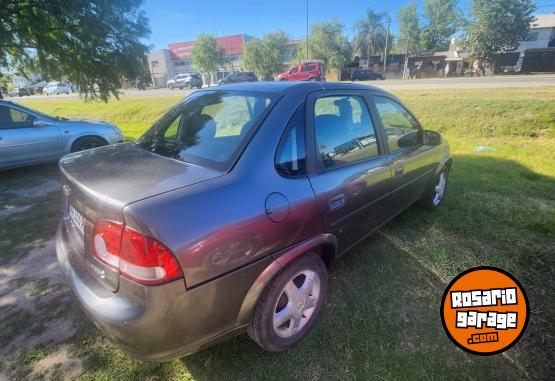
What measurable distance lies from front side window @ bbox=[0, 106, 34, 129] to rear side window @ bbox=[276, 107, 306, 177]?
5981 millimetres

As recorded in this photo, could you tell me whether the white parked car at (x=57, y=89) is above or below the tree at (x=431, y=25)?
below

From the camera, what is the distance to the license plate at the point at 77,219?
179 centimetres

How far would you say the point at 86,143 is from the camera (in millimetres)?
6289

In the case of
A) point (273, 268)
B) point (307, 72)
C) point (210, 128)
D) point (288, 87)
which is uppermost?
point (288, 87)

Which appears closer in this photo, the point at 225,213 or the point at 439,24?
the point at 225,213

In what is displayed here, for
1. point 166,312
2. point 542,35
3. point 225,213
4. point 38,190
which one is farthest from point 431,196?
point 542,35

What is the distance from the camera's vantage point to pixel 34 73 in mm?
9484

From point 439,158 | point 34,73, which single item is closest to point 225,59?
point 34,73

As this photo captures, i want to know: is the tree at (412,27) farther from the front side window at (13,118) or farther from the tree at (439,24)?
the front side window at (13,118)

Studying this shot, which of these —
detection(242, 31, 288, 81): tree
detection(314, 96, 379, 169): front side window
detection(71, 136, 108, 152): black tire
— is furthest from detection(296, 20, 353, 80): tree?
detection(314, 96, 379, 169): front side window

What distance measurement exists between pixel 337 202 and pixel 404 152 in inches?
49.4

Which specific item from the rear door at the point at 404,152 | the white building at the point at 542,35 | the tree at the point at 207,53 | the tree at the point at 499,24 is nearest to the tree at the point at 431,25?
the white building at the point at 542,35

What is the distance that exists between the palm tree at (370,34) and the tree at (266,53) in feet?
48.6

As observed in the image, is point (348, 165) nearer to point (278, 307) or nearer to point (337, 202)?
point (337, 202)
